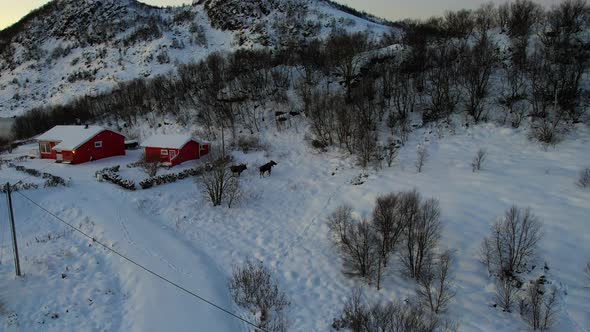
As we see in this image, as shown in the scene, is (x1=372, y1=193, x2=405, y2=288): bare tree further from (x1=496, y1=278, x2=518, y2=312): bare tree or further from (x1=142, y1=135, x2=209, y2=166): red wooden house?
(x1=142, y1=135, x2=209, y2=166): red wooden house

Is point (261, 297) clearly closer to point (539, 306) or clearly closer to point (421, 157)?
point (539, 306)

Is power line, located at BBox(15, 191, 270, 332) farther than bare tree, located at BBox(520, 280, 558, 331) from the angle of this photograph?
Yes

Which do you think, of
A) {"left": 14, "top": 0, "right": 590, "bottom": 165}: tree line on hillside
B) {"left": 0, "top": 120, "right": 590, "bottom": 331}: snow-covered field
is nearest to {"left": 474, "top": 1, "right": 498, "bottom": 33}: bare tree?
{"left": 14, "top": 0, "right": 590, "bottom": 165}: tree line on hillside

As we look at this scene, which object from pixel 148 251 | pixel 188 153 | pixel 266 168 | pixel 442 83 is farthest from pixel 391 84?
pixel 148 251

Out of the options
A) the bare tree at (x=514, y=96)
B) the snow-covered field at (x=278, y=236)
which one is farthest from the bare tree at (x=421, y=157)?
the bare tree at (x=514, y=96)

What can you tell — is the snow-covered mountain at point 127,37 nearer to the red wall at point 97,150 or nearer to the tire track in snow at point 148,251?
the red wall at point 97,150

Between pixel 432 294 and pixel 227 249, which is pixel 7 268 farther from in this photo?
pixel 432 294
